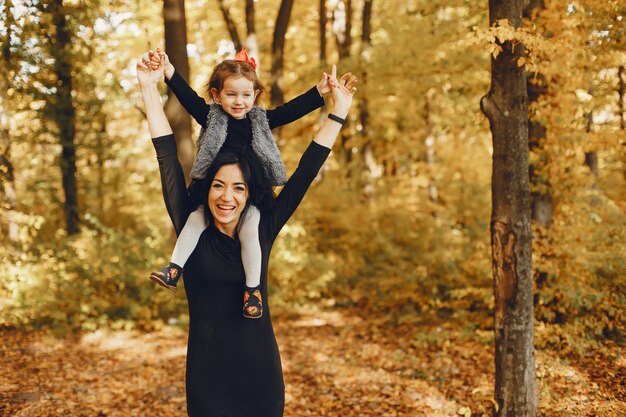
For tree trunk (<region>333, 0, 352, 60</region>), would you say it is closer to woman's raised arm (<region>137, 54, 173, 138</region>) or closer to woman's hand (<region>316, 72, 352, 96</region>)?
woman's hand (<region>316, 72, 352, 96</region>)

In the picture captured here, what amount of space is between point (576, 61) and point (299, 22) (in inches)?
471

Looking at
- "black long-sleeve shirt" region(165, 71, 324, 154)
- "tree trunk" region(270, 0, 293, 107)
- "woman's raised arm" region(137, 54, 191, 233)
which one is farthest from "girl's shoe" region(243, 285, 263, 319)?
"tree trunk" region(270, 0, 293, 107)

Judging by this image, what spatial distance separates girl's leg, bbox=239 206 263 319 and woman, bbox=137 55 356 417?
44 mm

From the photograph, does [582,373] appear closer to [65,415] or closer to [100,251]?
[65,415]

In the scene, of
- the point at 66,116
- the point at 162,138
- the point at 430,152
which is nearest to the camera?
the point at 162,138

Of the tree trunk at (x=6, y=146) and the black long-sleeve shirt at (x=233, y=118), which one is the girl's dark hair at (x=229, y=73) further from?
the tree trunk at (x=6, y=146)

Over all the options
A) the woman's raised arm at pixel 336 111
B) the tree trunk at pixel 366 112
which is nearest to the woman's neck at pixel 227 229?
the woman's raised arm at pixel 336 111

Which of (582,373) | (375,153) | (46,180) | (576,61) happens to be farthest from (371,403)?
(375,153)

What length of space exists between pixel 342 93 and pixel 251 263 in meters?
0.82

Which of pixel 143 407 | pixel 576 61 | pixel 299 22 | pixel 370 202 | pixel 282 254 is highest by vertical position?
pixel 299 22

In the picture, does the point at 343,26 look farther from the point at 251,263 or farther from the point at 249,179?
the point at 251,263

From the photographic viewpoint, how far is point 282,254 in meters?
9.51

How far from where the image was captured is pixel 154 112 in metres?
2.01

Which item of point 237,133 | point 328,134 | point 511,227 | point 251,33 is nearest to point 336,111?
point 328,134
